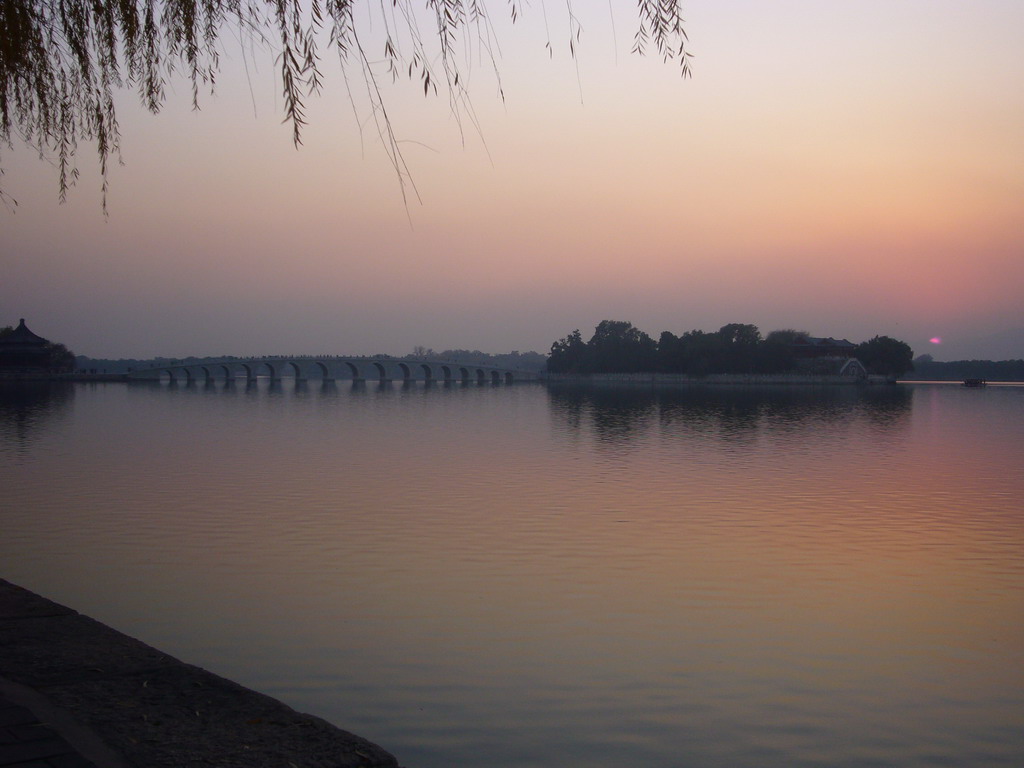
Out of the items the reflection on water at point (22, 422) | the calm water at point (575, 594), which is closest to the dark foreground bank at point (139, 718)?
the calm water at point (575, 594)

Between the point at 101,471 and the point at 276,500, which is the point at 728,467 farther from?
the point at 101,471

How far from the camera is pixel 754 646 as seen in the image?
8.45m

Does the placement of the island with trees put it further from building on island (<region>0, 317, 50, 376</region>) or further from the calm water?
the calm water

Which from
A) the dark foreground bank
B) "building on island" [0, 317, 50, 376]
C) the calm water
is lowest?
the calm water

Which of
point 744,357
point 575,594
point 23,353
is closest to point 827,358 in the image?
point 744,357

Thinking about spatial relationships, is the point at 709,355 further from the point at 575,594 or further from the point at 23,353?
the point at 575,594

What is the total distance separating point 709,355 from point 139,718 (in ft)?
407

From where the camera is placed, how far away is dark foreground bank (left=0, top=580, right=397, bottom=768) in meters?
4.25

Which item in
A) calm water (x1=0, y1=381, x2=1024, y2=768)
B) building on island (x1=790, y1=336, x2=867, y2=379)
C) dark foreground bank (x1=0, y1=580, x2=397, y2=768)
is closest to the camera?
dark foreground bank (x1=0, y1=580, x2=397, y2=768)

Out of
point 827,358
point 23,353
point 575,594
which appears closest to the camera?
point 575,594

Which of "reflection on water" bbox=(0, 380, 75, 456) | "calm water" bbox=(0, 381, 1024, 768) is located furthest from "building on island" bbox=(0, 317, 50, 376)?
"calm water" bbox=(0, 381, 1024, 768)

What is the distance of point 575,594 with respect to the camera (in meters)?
10.2

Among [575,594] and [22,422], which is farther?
[22,422]

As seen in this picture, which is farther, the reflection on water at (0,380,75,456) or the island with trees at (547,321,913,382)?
the island with trees at (547,321,913,382)
